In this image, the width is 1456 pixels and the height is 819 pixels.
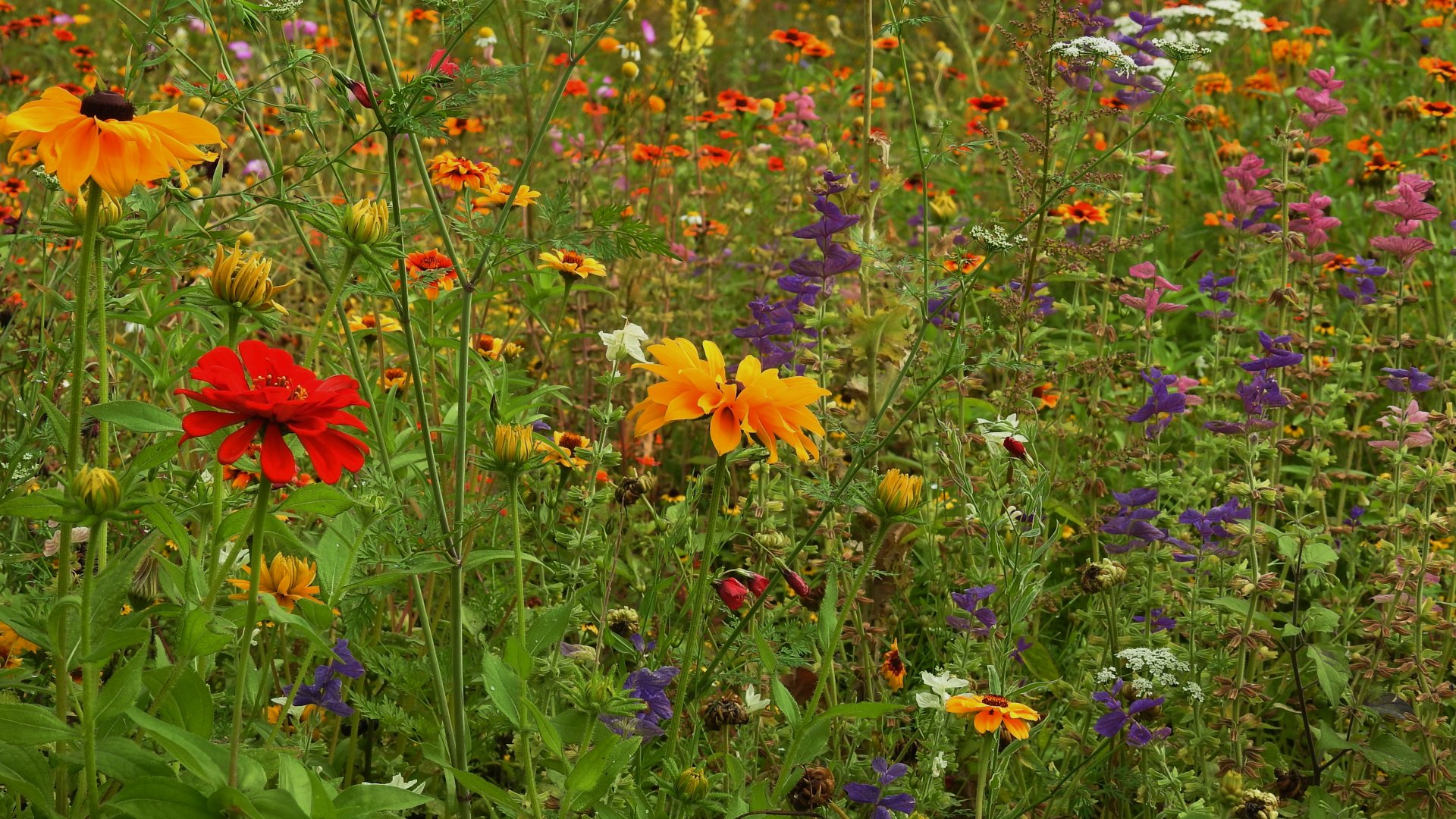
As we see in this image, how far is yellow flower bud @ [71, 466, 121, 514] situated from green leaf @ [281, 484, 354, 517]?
0.19 meters

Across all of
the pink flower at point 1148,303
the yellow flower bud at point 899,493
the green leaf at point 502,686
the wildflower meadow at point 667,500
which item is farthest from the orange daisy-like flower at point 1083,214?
the green leaf at point 502,686

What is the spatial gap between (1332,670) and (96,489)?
202 centimetres

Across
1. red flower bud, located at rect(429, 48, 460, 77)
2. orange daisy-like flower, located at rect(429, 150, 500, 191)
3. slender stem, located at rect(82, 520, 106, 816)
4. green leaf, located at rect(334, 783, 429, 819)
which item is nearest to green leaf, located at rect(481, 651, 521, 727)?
green leaf, located at rect(334, 783, 429, 819)

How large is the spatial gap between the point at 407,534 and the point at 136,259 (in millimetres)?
506

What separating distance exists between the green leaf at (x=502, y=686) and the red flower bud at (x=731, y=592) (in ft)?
0.97

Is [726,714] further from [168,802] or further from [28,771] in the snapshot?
[28,771]

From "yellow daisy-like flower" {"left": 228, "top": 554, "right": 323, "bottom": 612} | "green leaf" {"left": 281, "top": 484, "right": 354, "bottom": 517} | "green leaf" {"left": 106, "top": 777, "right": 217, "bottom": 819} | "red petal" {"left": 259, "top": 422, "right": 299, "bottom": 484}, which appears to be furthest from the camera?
"yellow daisy-like flower" {"left": 228, "top": 554, "right": 323, "bottom": 612}

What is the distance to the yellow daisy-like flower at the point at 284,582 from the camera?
1.59m

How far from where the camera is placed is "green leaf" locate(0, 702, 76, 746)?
49.4 inches

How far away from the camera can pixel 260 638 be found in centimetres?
212

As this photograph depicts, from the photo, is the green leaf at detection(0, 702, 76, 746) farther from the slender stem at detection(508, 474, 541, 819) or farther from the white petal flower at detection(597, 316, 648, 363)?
the white petal flower at detection(597, 316, 648, 363)

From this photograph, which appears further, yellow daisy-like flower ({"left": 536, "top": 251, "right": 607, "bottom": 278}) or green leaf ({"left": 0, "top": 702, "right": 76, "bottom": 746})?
yellow daisy-like flower ({"left": 536, "top": 251, "right": 607, "bottom": 278})

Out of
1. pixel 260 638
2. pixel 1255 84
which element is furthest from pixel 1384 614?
pixel 1255 84

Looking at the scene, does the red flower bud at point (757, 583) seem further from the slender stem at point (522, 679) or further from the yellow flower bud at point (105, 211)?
the yellow flower bud at point (105, 211)
